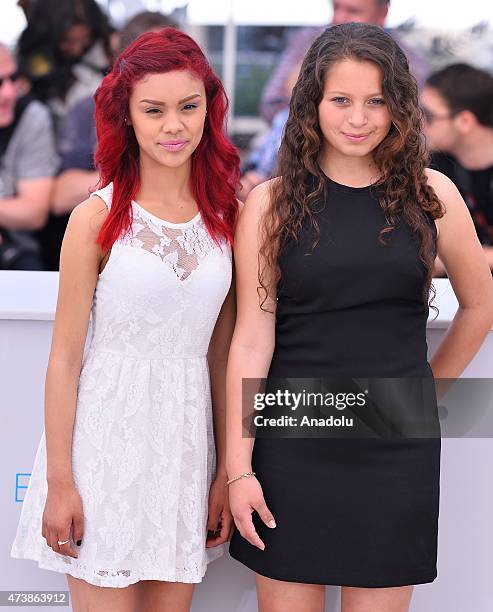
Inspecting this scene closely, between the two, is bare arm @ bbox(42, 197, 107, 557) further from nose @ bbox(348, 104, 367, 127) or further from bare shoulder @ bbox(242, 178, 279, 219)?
nose @ bbox(348, 104, 367, 127)

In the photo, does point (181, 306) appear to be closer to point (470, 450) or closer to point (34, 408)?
point (34, 408)

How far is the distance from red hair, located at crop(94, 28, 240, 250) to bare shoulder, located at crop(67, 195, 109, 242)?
0.01 metres

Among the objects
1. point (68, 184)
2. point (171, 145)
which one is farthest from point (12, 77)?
point (171, 145)

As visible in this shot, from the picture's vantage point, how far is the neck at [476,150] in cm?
430

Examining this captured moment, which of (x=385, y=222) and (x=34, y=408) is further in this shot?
(x=34, y=408)

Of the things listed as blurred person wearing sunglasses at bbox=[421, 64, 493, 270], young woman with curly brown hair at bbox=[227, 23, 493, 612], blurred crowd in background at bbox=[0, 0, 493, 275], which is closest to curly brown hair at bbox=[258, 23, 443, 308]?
young woman with curly brown hair at bbox=[227, 23, 493, 612]

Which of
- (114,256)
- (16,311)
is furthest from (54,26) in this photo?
(114,256)

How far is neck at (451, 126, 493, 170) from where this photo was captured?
430 centimetres

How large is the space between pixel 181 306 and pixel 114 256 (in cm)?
14

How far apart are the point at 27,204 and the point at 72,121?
39 cm

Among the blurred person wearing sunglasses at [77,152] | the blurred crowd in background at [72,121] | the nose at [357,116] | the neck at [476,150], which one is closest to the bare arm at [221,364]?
the nose at [357,116]

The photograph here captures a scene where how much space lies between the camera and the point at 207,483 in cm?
181

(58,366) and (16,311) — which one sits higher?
(16,311)

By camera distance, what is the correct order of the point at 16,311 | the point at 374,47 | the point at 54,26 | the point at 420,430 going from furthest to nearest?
1. the point at 54,26
2. the point at 16,311
3. the point at 420,430
4. the point at 374,47
